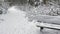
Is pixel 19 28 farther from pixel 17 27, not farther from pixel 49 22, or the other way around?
pixel 49 22

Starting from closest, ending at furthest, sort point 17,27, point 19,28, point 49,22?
1. point 49,22
2. point 19,28
3. point 17,27

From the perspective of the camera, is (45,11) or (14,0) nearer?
(45,11)

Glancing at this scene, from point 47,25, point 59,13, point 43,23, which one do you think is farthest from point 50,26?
point 59,13

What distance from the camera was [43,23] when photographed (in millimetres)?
6828

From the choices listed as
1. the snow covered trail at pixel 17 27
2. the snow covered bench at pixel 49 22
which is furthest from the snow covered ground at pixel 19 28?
the snow covered bench at pixel 49 22

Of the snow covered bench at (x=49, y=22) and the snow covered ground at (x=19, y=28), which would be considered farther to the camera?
the snow covered ground at (x=19, y=28)

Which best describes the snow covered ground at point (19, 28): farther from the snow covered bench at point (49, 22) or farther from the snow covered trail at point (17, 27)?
the snow covered bench at point (49, 22)

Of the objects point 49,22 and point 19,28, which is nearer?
point 49,22

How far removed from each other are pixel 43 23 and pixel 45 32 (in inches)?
23.3

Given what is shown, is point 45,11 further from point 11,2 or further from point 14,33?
point 11,2

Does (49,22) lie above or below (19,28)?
above

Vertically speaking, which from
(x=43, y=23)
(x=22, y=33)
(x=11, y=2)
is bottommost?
(x=11, y=2)

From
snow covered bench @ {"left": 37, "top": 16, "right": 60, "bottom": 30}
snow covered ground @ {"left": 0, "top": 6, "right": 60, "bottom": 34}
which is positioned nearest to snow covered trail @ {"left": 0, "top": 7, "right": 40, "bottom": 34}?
snow covered ground @ {"left": 0, "top": 6, "right": 60, "bottom": 34}

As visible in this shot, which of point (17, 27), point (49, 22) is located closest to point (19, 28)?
point (17, 27)
